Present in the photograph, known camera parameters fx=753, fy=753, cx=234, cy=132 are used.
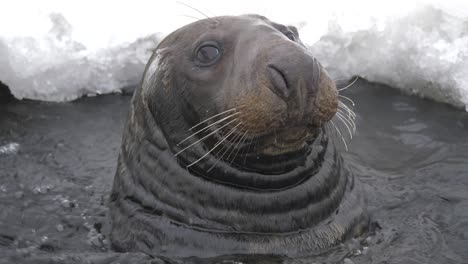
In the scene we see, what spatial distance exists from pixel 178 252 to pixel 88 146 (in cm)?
217

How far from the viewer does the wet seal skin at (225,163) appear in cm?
375

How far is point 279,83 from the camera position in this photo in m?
3.52

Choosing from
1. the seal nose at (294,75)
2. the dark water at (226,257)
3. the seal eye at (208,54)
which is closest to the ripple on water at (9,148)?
the dark water at (226,257)

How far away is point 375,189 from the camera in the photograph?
16.3 feet

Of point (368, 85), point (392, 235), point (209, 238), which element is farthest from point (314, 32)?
point (209, 238)

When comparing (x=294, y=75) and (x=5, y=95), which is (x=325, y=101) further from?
(x=5, y=95)

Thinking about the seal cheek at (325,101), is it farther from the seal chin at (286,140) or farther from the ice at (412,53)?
the ice at (412,53)

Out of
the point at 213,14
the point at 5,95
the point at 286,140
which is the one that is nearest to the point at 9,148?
the point at 5,95

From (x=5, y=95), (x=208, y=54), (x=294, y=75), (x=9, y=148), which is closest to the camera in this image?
(x=294, y=75)

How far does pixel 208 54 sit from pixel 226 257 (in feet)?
3.55

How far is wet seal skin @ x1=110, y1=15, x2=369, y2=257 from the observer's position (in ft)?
12.3

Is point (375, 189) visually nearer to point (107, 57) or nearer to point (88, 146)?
point (88, 146)

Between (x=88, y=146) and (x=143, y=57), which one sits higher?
(x=143, y=57)

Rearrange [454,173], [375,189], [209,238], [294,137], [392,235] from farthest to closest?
[454,173] < [375,189] < [392,235] < [209,238] < [294,137]
